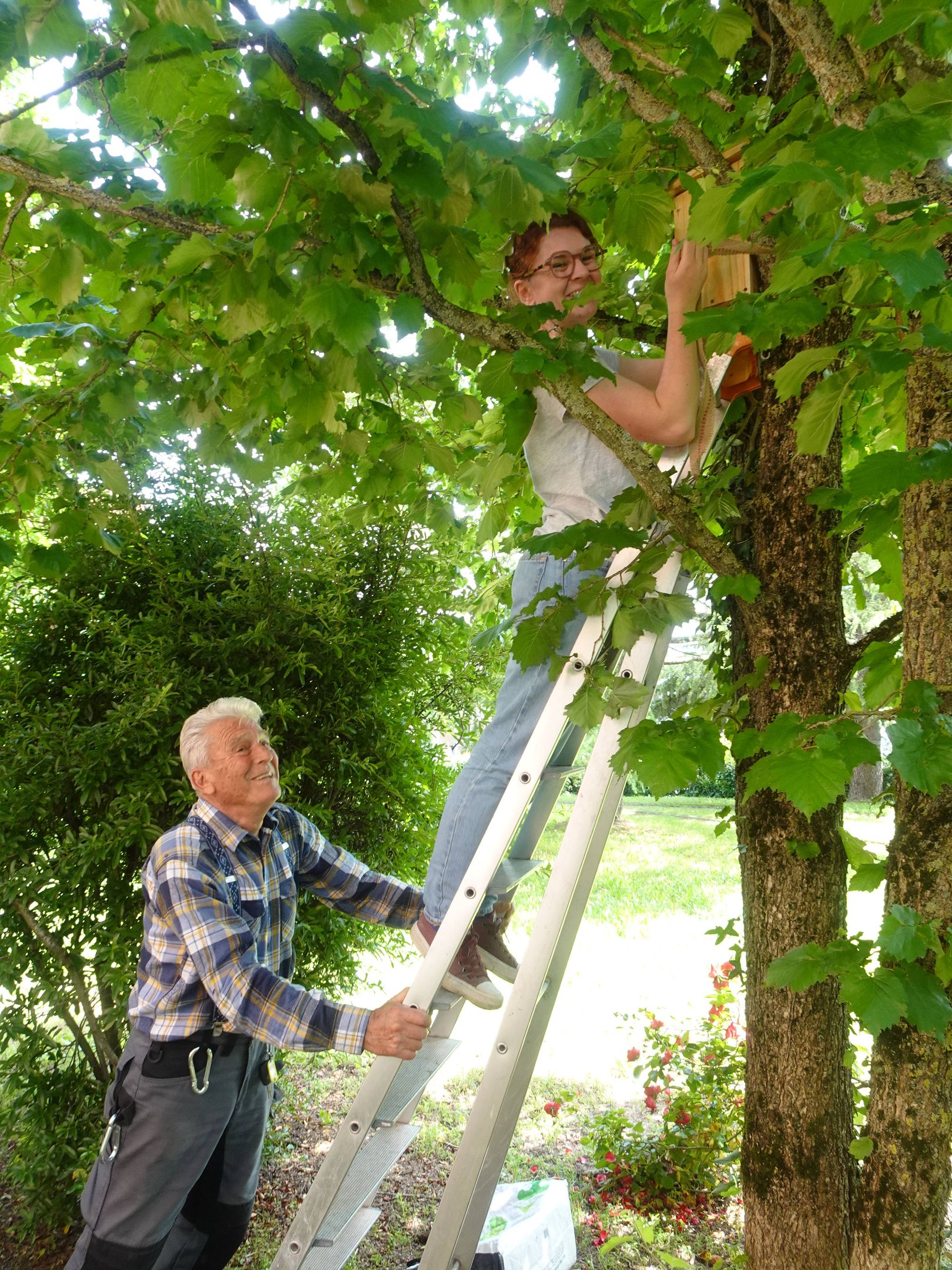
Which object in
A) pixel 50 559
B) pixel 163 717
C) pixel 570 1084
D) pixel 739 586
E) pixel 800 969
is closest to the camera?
pixel 800 969

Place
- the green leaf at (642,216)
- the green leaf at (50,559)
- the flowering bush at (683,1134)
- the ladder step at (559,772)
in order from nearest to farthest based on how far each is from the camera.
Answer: the green leaf at (642,216), the ladder step at (559,772), the green leaf at (50,559), the flowering bush at (683,1134)

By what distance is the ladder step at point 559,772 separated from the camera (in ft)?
6.84

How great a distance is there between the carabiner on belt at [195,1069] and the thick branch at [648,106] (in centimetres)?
238

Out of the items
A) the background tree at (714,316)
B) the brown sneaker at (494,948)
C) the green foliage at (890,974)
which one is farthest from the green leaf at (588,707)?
the brown sneaker at (494,948)

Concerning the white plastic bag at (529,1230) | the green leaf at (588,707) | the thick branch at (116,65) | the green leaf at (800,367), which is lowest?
the white plastic bag at (529,1230)

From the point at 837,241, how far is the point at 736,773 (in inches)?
49.1

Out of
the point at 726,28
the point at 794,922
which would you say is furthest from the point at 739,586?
the point at 726,28

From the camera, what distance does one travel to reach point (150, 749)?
330 centimetres

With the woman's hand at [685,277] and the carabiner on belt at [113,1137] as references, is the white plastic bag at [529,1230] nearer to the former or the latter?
the carabiner on belt at [113,1137]

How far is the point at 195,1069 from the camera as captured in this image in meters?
2.29

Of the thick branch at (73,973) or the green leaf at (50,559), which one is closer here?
the green leaf at (50,559)

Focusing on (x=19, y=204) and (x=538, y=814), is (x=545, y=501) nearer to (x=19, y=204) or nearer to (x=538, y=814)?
(x=538, y=814)

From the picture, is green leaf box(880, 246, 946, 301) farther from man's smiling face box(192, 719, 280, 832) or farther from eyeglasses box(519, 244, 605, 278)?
man's smiling face box(192, 719, 280, 832)

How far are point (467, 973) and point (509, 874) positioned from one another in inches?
9.7
